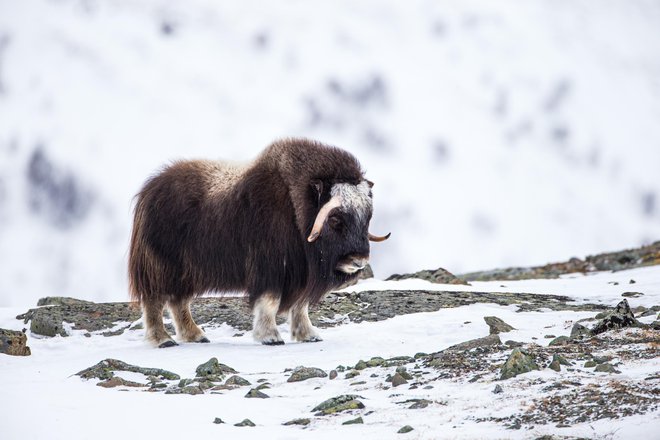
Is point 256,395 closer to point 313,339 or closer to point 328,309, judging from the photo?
point 313,339

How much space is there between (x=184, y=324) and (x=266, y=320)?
114cm

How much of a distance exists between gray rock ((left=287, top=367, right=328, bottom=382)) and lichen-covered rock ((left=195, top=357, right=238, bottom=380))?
64 centimetres

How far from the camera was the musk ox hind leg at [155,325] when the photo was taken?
8.02 metres

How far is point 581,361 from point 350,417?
1.62 meters

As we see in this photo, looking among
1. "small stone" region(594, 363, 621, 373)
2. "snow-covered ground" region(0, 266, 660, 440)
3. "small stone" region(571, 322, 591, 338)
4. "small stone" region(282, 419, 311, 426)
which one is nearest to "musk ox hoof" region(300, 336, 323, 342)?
"snow-covered ground" region(0, 266, 660, 440)

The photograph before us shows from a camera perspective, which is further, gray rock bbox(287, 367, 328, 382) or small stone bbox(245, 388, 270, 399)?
gray rock bbox(287, 367, 328, 382)

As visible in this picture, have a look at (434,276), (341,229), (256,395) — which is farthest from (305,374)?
(434,276)

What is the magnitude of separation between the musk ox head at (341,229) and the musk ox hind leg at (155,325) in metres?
1.96

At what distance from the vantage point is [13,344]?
25.0 ft

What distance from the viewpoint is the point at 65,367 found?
6.77m

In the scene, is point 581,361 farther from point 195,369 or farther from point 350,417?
point 195,369

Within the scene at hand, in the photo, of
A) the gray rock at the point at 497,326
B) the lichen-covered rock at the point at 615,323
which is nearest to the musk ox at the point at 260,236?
the gray rock at the point at 497,326

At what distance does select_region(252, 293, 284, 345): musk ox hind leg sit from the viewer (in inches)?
302

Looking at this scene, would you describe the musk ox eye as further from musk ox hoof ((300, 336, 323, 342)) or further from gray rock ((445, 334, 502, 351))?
gray rock ((445, 334, 502, 351))
